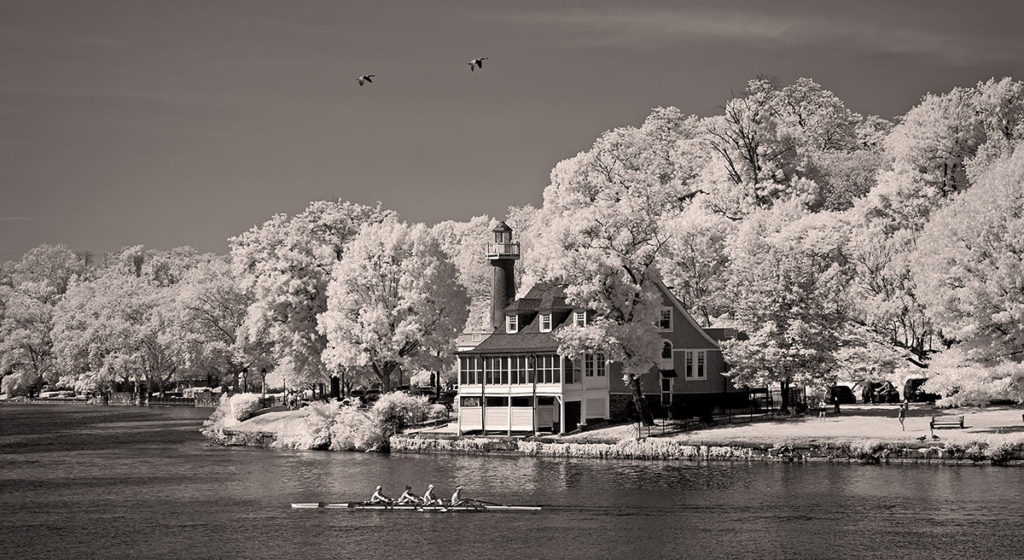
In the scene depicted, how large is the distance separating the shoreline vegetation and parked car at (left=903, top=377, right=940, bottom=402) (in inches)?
75.7

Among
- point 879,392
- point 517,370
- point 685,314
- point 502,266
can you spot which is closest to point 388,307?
point 502,266

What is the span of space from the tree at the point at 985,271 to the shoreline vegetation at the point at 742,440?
4971 millimetres

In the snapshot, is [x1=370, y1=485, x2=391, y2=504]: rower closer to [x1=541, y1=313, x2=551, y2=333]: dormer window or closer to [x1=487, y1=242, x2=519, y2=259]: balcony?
[x1=541, y1=313, x2=551, y2=333]: dormer window

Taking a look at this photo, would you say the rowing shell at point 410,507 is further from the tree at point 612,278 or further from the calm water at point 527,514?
the tree at point 612,278

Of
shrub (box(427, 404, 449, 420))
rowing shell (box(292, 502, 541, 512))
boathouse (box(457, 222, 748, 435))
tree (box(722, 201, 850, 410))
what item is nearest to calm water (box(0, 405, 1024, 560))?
rowing shell (box(292, 502, 541, 512))

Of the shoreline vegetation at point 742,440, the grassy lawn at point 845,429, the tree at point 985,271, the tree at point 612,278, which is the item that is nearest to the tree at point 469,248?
the shoreline vegetation at point 742,440

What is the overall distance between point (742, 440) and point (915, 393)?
20316mm

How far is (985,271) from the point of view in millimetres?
58375

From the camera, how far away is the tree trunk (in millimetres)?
71725

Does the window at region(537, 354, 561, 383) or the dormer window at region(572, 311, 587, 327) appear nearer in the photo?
the window at region(537, 354, 561, 383)

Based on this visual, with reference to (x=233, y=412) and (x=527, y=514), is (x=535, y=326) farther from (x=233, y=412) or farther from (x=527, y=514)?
(x=233, y=412)

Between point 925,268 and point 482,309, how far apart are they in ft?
229

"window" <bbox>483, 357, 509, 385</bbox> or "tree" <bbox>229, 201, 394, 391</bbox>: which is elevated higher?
"tree" <bbox>229, 201, 394, 391</bbox>

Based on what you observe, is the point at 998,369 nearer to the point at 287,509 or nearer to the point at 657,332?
the point at 657,332
